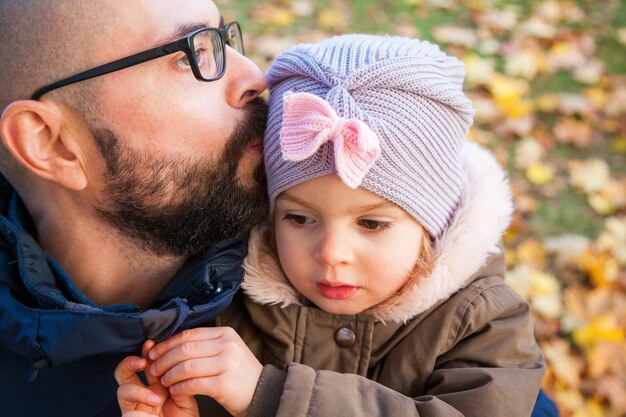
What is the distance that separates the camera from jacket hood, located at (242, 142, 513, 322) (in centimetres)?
228

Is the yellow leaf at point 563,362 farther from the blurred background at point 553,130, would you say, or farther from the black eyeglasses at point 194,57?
the black eyeglasses at point 194,57

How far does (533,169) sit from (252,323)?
251cm

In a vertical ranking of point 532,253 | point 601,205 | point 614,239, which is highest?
point 601,205

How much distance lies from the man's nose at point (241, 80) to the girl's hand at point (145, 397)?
91 cm

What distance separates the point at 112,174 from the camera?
8.07 feet

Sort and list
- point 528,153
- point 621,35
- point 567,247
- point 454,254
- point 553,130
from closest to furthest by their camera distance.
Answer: point 454,254
point 567,247
point 528,153
point 553,130
point 621,35

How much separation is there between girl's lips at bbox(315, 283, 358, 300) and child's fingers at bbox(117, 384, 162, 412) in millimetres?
637

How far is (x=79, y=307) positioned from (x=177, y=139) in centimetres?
67

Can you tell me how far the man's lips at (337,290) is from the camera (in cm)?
227

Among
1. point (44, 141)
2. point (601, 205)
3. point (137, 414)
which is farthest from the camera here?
point (601, 205)

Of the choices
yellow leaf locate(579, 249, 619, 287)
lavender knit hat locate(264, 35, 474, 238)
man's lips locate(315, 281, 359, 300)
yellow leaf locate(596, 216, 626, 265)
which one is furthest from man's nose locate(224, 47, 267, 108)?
yellow leaf locate(596, 216, 626, 265)

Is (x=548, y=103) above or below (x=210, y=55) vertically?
below

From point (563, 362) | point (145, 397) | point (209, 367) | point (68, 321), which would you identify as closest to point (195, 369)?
point (209, 367)

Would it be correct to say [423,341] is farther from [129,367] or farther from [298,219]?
[129,367]
